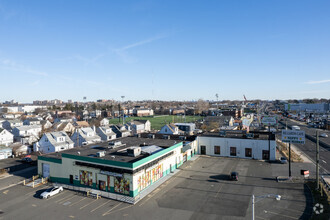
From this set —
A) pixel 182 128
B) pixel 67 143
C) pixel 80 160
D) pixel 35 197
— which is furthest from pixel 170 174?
pixel 182 128

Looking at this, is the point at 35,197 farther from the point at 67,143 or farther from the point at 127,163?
the point at 67,143

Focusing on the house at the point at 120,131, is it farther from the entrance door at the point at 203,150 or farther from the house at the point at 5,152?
the entrance door at the point at 203,150

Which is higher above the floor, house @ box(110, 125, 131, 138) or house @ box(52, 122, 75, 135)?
house @ box(52, 122, 75, 135)

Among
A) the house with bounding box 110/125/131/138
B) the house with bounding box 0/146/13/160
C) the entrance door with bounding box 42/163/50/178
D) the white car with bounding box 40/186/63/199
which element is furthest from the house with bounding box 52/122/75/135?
the white car with bounding box 40/186/63/199

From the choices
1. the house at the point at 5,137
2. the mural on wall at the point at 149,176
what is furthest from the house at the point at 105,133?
the mural on wall at the point at 149,176

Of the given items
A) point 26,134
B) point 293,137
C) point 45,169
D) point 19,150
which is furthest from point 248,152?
point 26,134

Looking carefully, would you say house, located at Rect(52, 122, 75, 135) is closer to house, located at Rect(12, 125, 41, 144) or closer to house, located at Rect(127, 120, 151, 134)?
house, located at Rect(12, 125, 41, 144)
